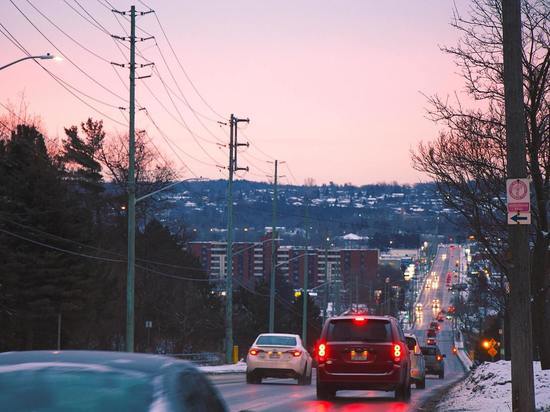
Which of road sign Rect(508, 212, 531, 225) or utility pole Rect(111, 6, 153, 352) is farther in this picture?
utility pole Rect(111, 6, 153, 352)

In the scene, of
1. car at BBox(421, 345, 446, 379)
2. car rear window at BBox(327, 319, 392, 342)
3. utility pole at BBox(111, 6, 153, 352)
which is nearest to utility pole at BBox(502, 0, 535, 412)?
car rear window at BBox(327, 319, 392, 342)

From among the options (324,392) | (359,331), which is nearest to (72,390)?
(359,331)

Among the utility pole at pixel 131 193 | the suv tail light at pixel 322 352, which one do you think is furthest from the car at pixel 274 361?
the utility pole at pixel 131 193

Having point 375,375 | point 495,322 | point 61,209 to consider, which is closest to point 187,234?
point 495,322

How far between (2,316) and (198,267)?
136ft

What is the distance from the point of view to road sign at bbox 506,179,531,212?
1409 cm

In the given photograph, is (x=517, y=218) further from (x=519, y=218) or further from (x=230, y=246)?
(x=230, y=246)

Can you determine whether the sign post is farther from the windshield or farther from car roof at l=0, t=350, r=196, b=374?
the windshield

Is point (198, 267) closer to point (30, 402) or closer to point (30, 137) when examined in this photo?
point (30, 137)

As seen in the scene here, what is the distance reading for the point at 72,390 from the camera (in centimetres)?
561

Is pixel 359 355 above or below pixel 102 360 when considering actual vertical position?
below

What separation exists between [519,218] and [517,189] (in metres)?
0.39

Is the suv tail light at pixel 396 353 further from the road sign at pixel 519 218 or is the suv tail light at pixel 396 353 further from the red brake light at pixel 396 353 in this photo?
the road sign at pixel 519 218

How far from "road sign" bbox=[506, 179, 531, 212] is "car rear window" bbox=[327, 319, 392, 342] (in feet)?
32.7
